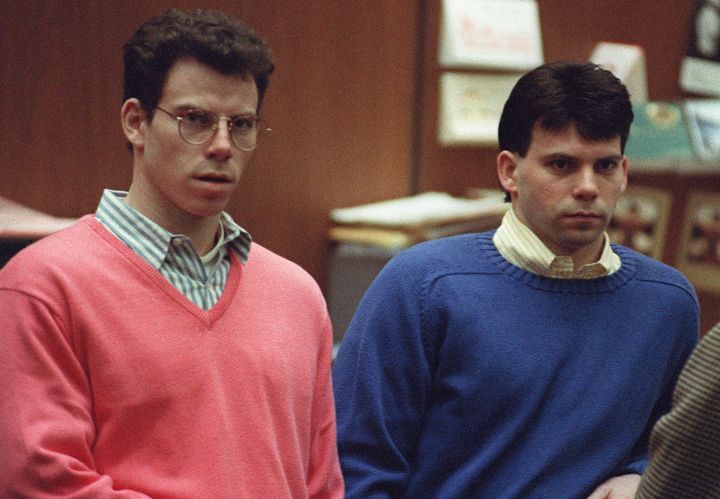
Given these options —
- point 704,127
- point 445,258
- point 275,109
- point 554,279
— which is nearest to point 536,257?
point 554,279

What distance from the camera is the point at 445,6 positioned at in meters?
3.15

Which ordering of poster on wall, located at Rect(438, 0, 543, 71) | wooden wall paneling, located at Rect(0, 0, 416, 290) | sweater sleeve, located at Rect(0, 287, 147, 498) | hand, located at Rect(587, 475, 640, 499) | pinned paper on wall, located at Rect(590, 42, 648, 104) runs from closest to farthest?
sweater sleeve, located at Rect(0, 287, 147, 498), hand, located at Rect(587, 475, 640, 499), wooden wall paneling, located at Rect(0, 0, 416, 290), poster on wall, located at Rect(438, 0, 543, 71), pinned paper on wall, located at Rect(590, 42, 648, 104)

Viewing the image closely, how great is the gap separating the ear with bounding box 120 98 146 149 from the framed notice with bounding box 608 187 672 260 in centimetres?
300

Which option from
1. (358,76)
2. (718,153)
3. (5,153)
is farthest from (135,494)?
(718,153)

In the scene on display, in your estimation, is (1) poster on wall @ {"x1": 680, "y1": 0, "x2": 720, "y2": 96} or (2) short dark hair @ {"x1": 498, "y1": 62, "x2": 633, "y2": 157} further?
(1) poster on wall @ {"x1": 680, "y1": 0, "x2": 720, "y2": 96}

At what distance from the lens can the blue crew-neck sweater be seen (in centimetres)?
165

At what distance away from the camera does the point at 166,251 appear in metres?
1.37

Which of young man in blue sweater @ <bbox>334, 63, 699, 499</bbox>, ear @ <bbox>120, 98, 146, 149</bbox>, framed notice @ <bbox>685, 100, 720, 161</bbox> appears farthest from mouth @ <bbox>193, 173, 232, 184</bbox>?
framed notice @ <bbox>685, 100, 720, 161</bbox>

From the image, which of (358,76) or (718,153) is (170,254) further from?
(718,153)

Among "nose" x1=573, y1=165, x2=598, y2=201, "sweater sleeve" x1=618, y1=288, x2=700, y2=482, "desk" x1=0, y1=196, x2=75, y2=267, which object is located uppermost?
"nose" x1=573, y1=165, x2=598, y2=201

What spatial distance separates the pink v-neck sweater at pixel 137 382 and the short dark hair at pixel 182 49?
0.23 metres

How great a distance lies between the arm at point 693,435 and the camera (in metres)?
1.05

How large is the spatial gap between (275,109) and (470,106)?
878 mm

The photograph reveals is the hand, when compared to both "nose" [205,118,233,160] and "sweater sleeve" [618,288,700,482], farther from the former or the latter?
"nose" [205,118,233,160]
